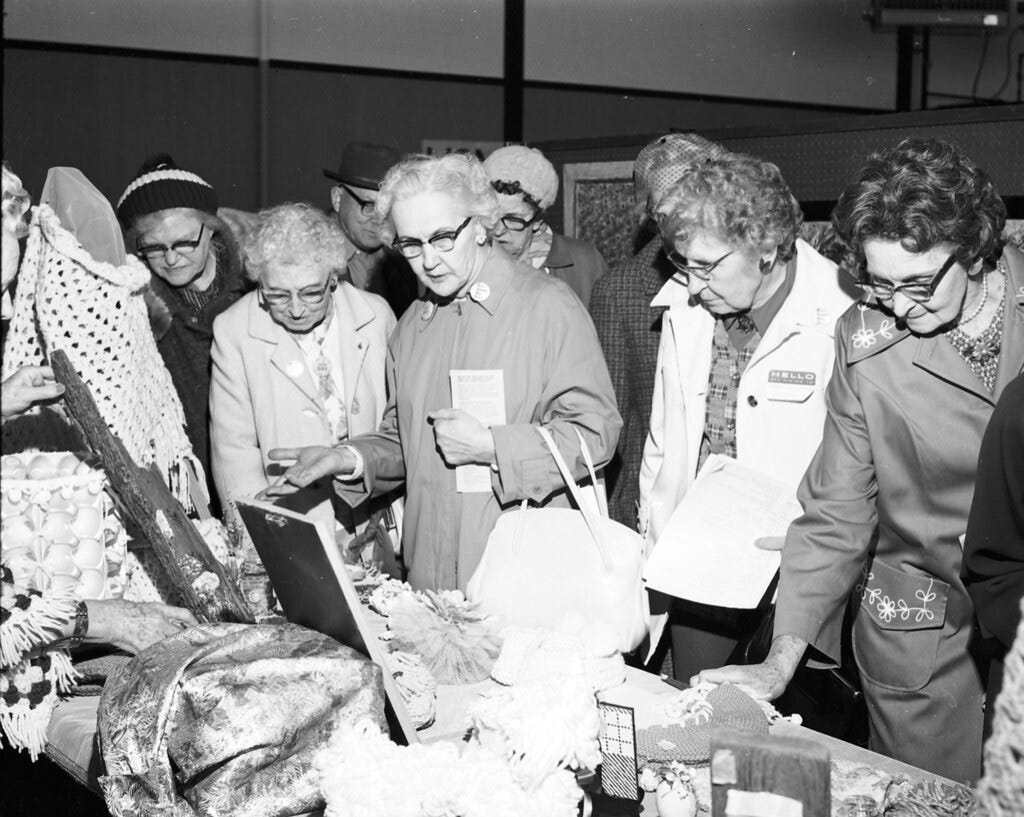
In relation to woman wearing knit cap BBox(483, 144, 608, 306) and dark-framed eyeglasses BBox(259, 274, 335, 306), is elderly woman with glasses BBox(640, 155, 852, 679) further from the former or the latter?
woman wearing knit cap BBox(483, 144, 608, 306)

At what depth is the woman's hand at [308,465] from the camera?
2555mm

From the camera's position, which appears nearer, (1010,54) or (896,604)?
(896,604)

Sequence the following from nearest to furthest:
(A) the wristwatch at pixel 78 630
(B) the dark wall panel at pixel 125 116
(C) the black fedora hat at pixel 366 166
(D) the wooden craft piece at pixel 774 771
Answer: (D) the wooden craft piece at pixel 774 771 → (A) the wristwatch at pixel 78 630 → (C) the black fedora hat at pixel 366 166 → (B) the dark wall panel at pixel 125 116

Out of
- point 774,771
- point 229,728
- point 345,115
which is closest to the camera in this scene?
point 774,771

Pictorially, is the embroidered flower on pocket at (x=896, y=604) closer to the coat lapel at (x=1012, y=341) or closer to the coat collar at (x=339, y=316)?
the coat lapel at (x=1012, y=341)

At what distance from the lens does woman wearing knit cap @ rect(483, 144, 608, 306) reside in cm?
375

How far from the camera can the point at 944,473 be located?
78.8 inches

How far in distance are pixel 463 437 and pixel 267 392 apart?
83cm

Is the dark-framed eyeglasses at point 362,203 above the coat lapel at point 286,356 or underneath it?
above

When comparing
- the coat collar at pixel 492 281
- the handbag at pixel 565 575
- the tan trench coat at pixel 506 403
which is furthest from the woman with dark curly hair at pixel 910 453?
the coat collar at pixel 492 281

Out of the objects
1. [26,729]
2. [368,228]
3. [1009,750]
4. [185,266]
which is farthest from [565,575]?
[368,228]

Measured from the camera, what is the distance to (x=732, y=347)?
2682 mm

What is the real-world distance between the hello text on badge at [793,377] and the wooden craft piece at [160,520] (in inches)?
48.0

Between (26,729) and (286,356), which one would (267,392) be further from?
(26,729)
